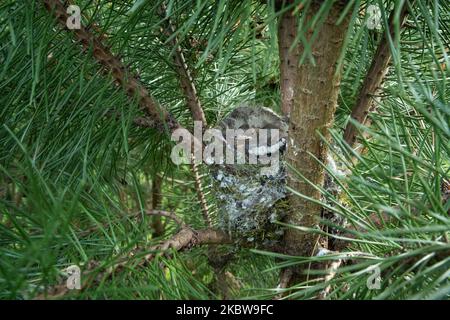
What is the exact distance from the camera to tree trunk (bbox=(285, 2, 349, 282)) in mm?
428

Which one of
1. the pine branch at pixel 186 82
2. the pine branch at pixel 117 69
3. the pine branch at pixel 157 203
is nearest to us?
the pine branch at pixel 117 69

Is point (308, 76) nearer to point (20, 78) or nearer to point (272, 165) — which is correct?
point (272, 165)

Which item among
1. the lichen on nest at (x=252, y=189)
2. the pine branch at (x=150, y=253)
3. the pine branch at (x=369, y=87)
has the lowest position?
the pine branch at (x=150, y=253)

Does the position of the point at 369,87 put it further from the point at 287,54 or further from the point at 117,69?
the point at 117,69

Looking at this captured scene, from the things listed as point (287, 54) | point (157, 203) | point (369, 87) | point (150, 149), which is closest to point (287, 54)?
point (287, 54)

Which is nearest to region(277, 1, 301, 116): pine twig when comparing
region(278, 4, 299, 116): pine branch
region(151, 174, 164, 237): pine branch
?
region(278, 4, 299, 116): pine branch

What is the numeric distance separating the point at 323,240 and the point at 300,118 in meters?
0.18

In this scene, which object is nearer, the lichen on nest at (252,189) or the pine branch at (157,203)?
the lichen on nest at (252,189)

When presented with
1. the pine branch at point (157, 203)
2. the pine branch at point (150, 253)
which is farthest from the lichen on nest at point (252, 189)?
the pine branch at point (157, 203)

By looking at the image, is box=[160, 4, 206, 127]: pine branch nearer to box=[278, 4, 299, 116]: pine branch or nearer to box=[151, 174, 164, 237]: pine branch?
box=[278, 4, 299, 116]: pine branch

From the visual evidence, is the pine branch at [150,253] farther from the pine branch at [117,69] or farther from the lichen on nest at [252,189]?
the pine branch at [117,69]

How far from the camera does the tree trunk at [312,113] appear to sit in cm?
43
